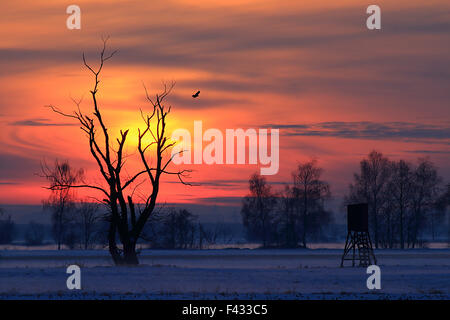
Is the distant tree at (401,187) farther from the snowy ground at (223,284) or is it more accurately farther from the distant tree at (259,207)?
the snowy ground at (223,284)

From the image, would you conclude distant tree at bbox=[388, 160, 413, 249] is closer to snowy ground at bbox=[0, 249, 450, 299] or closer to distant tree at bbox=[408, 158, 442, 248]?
distant tree at bbox=[408, 158, 442, 248]

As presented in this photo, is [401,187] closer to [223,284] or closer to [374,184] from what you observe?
[374,184]

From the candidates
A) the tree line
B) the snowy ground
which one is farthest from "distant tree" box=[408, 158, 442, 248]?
the snowy ground

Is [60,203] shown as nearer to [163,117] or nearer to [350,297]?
[163,117]

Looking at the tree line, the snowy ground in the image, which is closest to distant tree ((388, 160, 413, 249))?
the tree line

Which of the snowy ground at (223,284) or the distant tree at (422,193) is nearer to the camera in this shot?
the snowy ground at (223,284)

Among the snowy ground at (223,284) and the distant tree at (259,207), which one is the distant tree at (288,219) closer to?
the distant tree at (259,207)

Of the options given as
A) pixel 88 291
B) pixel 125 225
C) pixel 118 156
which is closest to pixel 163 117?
pixel 118 156

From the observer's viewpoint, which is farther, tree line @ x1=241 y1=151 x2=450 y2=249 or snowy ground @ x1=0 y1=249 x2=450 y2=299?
tree line @ x1=241 y1=151 x2=450 y2=249

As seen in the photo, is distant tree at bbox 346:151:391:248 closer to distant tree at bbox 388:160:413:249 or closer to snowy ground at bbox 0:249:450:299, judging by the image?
distant tree at bbox 388:160:413:249

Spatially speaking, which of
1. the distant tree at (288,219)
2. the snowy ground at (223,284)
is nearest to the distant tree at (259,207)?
the distant tree at (288,219)

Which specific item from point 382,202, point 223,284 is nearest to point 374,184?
point 382,202

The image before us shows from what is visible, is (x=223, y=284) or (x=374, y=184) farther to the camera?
(x=374, y=184)
